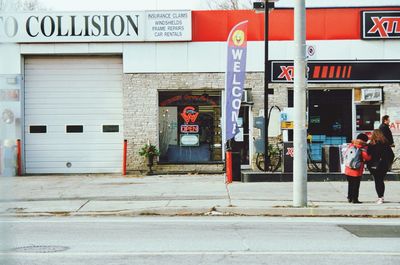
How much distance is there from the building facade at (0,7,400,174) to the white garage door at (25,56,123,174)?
35mm

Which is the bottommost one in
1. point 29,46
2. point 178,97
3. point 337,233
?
point 337,233

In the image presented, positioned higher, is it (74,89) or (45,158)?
(74,89)

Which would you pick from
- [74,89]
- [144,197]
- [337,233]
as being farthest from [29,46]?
[337,233]

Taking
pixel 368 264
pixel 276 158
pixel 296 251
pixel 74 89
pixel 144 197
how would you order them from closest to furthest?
pixel 368 264
pixel 296 251
pixel 144 197
pixel 276 158
pixel 74 89

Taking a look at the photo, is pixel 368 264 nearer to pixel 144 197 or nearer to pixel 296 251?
pixel 296 251

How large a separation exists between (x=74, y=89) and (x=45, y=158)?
2595 mm

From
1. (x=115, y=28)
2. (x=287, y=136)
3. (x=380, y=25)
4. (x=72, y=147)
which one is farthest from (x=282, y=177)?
(x=72, y=147)

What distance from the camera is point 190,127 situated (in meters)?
19.6

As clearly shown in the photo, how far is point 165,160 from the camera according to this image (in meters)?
19.6

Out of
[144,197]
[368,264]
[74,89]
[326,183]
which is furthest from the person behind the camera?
[74,89]

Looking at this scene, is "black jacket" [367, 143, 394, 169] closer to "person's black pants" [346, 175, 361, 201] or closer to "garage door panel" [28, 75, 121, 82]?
"person's black pants" [346, 175, 361, 201]

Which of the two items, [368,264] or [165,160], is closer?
[368,264]

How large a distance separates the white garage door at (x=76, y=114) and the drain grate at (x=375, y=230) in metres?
11.3

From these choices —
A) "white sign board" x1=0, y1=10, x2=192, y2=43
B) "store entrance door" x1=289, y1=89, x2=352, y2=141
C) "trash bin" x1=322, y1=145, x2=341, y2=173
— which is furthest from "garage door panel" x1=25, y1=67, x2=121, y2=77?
"trash bin" x1=322, y1=145, x2=341, y2=173
